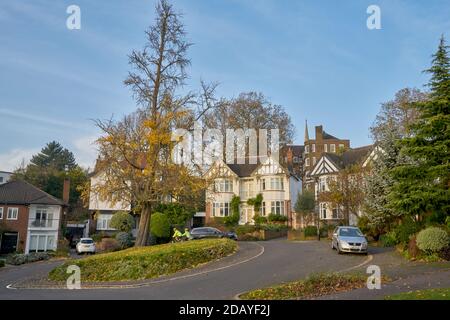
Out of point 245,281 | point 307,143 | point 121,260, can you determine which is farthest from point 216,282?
point 307,143

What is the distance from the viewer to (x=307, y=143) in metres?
85.5

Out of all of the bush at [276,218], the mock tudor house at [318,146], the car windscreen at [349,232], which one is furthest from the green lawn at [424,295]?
the mock tudor house at [318,146]

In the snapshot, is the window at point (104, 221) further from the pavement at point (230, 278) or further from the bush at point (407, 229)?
the bush at point (407, 229)

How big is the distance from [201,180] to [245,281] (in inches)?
392

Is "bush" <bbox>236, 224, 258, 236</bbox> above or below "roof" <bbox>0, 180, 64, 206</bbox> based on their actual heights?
below

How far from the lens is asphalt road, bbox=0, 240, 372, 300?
563 inches

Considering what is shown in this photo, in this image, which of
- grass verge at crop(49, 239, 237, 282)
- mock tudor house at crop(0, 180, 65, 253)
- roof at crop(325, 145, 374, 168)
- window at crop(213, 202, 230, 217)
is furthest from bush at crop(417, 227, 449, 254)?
mock tudor house at crop(0, 180, 65, 253)

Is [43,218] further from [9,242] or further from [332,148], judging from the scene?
[332,148]

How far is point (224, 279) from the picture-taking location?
54.7 ft

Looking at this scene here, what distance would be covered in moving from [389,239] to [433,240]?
7837 mm

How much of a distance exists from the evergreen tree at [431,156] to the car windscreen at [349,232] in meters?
3.53

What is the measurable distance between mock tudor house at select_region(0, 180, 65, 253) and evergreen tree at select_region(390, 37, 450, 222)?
4103 centimetres

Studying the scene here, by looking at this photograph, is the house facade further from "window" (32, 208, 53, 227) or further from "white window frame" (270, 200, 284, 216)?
"white window frame" (270, 200, 284, 216)
